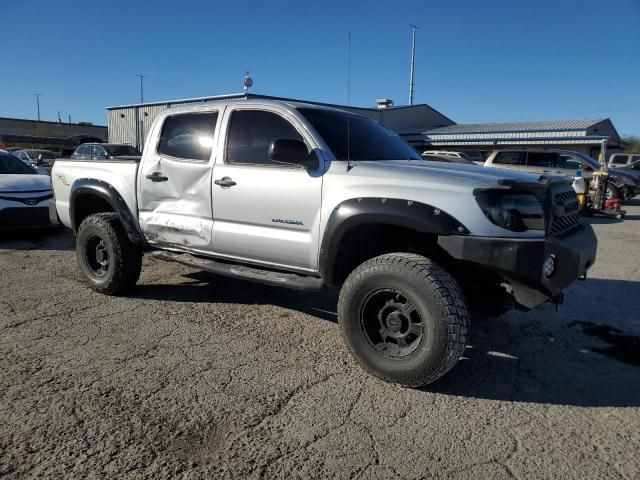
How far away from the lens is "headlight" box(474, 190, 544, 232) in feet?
9.87

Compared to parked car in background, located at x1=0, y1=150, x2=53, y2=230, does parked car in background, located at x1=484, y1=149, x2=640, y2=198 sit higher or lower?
higher

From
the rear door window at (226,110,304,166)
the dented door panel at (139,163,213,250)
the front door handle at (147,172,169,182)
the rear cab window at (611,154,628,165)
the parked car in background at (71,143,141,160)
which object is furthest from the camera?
→ the rear cab window at (611,154,628,165)

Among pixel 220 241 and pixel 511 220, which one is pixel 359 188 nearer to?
pixel 511 220

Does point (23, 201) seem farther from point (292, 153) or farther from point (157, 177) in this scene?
point (292, 153)

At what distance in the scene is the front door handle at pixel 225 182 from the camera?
4.04m

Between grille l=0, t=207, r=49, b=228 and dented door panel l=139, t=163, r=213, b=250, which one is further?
grille l=0, t=207, r=49, b=228

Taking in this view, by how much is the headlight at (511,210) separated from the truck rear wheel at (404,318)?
0.47 meters

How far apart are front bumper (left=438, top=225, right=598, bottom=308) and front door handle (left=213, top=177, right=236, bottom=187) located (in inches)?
71.5

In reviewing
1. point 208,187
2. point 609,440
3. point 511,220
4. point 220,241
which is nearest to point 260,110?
point 208,187

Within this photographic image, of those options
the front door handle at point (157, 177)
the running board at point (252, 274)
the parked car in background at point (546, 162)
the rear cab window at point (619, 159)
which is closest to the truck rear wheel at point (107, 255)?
the running board at point (252, 274)

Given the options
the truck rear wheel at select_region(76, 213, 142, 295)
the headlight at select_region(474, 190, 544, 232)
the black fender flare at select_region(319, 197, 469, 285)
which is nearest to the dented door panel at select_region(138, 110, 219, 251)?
the truck rear wheel at select_region(76, 213, 142, 295)

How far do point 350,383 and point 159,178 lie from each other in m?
2.63

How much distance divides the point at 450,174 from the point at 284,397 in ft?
5.94

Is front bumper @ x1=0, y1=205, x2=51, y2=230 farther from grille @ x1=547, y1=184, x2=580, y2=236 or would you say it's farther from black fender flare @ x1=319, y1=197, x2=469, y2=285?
grille @ x1=547, y1=184, x2=580, y2=236
